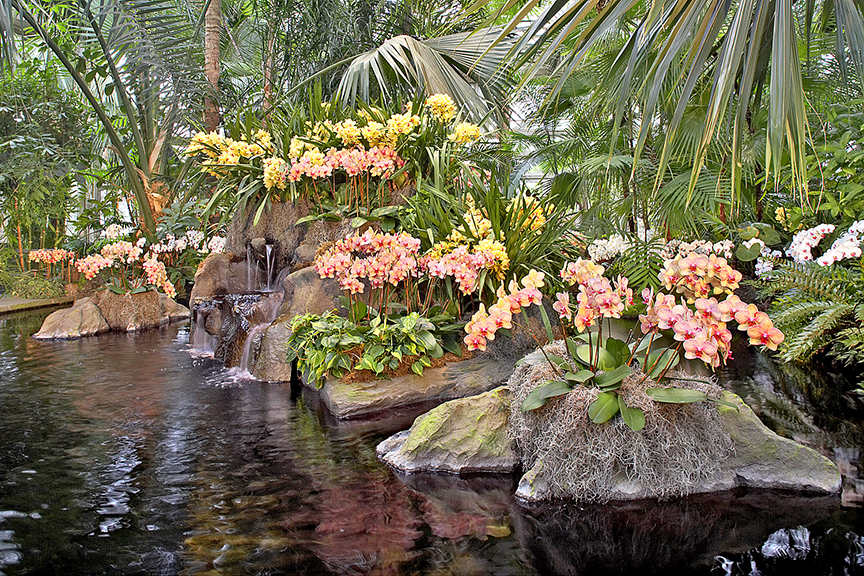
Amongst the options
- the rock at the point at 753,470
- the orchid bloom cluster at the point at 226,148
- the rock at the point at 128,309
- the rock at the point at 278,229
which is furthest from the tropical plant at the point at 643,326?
the rock at the point at 128,309

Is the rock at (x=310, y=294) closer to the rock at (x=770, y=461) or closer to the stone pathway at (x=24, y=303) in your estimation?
the rock at (x=770, y=461)

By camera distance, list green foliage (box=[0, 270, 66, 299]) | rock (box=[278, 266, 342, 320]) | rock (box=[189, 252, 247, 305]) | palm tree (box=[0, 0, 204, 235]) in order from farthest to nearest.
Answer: green foliage (box=[0, 270, 66, 299]) < palm tree (box=[0, 0, 204, 235]) < rock (box=[189, 252, 247, 305]) < rock (box=[278, 266, 342, 320])

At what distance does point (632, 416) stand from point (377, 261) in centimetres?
229

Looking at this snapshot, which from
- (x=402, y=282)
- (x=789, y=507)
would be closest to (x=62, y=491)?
(x=402, y=282)

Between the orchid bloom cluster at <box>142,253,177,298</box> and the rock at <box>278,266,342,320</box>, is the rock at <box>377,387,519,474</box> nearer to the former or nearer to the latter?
the rock at <box>278,266,342,320</box>

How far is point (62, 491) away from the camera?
9.23ft

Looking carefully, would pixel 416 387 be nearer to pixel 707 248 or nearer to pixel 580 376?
pixel 580 376

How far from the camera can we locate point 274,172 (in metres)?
5.68

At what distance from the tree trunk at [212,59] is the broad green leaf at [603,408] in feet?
25.7

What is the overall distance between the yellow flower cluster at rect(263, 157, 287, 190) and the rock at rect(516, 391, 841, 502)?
3.88m

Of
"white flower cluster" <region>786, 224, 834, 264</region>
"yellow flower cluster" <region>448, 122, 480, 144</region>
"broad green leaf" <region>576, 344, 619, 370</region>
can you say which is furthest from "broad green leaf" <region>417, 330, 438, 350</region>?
"white flower cluster" <region>786, 224, 834, 264</region>

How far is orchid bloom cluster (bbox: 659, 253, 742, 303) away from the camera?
8.57ft

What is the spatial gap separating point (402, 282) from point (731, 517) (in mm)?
3080

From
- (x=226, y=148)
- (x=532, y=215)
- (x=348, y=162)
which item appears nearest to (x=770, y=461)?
(x=532, y=215)
